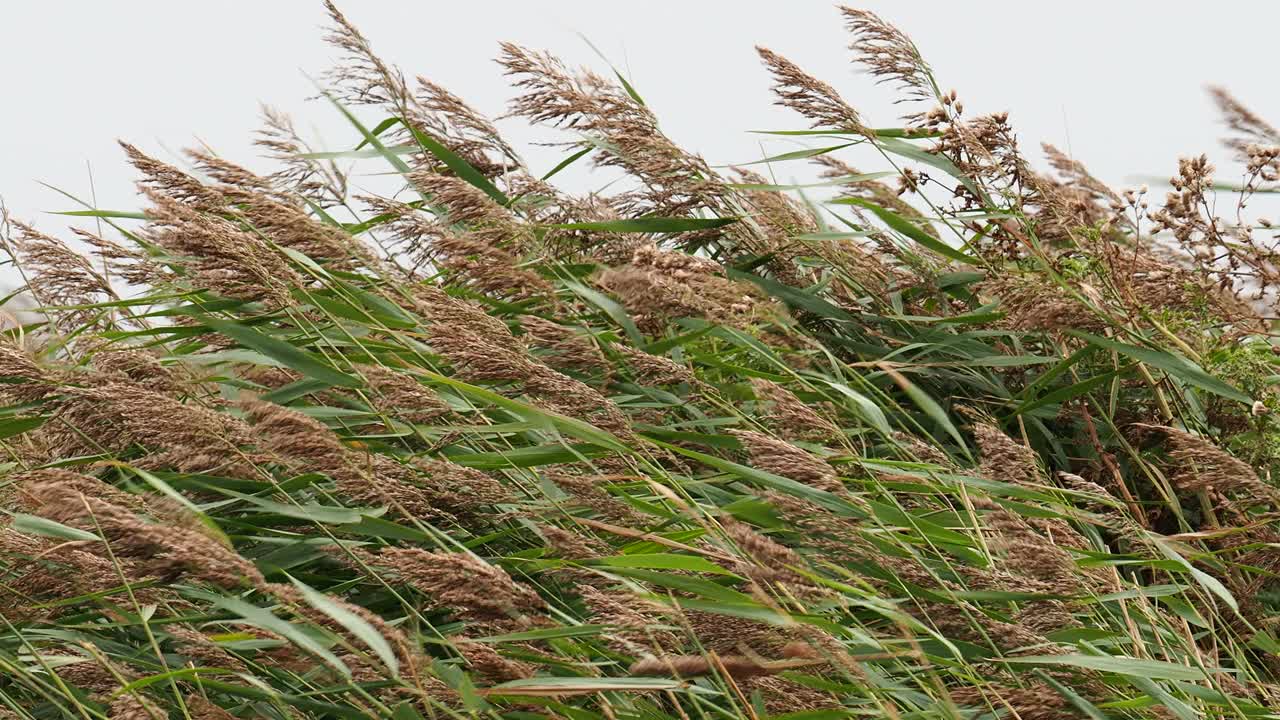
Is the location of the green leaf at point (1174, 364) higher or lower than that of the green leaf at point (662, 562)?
higher

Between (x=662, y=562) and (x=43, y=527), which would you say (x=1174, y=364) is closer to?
(x=662, y=562)

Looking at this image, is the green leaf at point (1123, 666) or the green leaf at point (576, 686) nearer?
the green leaf at point (576, 686)

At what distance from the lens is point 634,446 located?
2.41 metres

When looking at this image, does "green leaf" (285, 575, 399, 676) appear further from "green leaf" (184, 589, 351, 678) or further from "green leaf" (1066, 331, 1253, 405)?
"green leaf" (1066, 331, 1253, 405)

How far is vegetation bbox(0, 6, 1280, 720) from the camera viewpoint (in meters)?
2.08

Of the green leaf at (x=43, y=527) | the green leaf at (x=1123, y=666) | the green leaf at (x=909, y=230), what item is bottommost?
the green leaf at (x=1123, y=666)

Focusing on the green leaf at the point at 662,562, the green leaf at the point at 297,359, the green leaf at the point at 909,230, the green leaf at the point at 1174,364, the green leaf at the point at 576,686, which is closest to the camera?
the green leaf at the point at 576,686

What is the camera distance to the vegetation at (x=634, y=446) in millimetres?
2076

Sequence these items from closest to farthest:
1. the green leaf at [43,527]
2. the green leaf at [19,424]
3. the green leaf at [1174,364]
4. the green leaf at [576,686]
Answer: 1. the green leaf at [576,686]
2. the green leaf at [43,527]
3. the green leaf at [19,424]
4. the green leaf at [1174,364]

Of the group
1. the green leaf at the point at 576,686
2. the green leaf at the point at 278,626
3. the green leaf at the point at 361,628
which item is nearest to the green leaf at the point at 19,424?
the green leaf at the point at 278,626

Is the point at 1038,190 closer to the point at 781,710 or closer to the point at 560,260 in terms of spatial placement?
the point at 560,260

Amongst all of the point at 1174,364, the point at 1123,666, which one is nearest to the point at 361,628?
the point at 1123,666

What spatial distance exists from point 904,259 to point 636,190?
36.4 inches

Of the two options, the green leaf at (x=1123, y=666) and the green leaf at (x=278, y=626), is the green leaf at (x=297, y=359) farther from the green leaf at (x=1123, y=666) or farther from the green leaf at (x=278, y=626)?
the green leaf at (x=1123, y=666)
